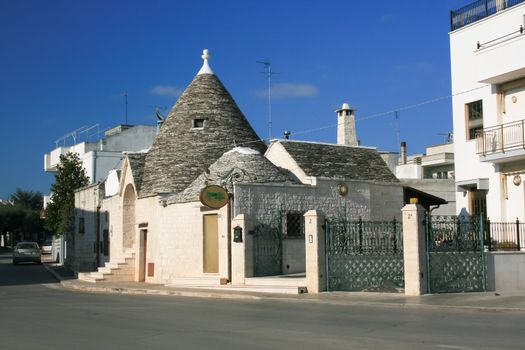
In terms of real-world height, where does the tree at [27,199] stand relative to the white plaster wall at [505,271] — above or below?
above

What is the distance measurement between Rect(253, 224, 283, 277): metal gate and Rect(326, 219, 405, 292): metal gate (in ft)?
12.6

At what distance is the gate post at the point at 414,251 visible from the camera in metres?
18.6

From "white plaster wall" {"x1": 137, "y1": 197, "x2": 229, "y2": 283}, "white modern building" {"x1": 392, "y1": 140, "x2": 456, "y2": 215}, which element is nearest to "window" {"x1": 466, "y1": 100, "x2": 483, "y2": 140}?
"white plaster wall" {"x1": 137, "y1": 197, "x2": 229, "y2": 283}

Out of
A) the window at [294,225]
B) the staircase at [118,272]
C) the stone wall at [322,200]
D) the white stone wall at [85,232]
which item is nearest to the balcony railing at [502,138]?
the stone wall at [322,200]

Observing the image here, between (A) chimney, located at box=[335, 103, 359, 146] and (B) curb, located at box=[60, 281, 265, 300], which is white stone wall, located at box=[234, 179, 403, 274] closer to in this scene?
(B) curb, located at box=[60, 281, 265, 300]

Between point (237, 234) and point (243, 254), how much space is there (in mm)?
731

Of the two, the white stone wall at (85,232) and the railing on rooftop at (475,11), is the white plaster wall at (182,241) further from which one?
the railing on rooftop at (475,11)

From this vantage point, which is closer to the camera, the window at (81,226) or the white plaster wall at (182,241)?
Answer: the white plaster wall at (182,241)

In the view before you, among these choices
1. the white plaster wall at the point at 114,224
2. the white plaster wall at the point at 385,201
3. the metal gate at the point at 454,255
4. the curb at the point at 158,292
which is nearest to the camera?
the metal gate at the point at 454,255

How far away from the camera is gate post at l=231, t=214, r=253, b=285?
23.3m

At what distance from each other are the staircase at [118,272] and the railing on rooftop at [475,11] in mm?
17012

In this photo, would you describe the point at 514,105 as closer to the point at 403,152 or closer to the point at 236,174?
the point at 236,174

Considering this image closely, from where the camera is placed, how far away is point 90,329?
12.7 meters

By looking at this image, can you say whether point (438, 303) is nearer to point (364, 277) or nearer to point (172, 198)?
point (364, 277)
